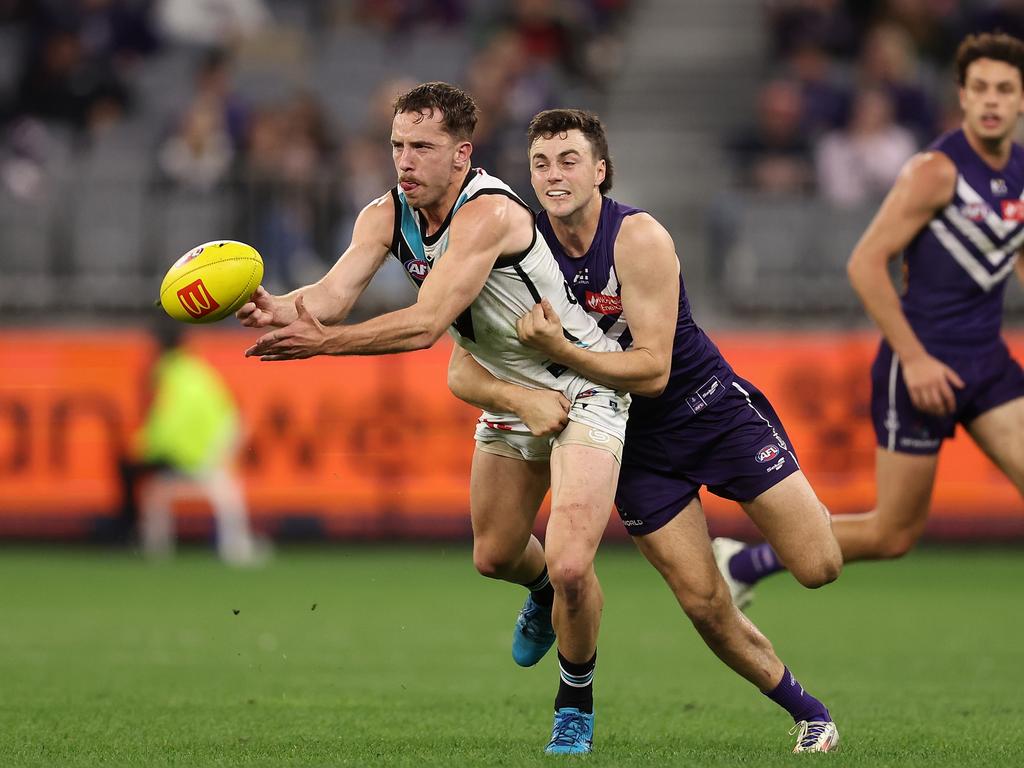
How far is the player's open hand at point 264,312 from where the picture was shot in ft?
21.5

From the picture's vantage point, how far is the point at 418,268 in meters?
7.27

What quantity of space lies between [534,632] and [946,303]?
2.74 m

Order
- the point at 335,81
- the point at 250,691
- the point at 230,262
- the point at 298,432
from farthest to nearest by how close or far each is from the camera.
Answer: the point at 335,81 < the point at 298,432 < the point at 250,691 < the point at 230,262

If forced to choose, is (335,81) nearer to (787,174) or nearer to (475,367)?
(787,174)

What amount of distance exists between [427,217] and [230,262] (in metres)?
0.95

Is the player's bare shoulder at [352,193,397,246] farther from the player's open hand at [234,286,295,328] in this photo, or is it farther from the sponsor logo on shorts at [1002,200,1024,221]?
the sponsor logo on shorts at [1002,200,1024,221]

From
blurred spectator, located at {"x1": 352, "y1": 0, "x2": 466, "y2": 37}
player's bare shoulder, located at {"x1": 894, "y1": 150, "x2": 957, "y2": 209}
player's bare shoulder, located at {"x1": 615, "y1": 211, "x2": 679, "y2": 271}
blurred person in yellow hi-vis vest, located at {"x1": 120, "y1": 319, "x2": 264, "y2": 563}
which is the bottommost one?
blurred person in yellow hi-vis vest, located at {"x1": 120, "y1": 319, "x2": 264, "y2": 563}

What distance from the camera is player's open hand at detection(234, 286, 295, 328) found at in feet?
21.5

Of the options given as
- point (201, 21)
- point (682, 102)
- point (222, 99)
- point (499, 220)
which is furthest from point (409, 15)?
point (499, 220)

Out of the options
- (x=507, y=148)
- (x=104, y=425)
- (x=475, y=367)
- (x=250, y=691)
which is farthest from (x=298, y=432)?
(x=475, y=367)

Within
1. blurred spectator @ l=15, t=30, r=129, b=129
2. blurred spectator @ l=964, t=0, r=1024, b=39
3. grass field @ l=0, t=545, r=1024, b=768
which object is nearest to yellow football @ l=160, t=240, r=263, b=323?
grass field @ l=0, t=545, r=1024, b=768

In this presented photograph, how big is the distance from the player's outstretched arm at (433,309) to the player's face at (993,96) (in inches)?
111

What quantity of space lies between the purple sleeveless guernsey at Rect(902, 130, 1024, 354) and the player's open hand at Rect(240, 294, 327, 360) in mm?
3669

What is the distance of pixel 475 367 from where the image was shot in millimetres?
7418
